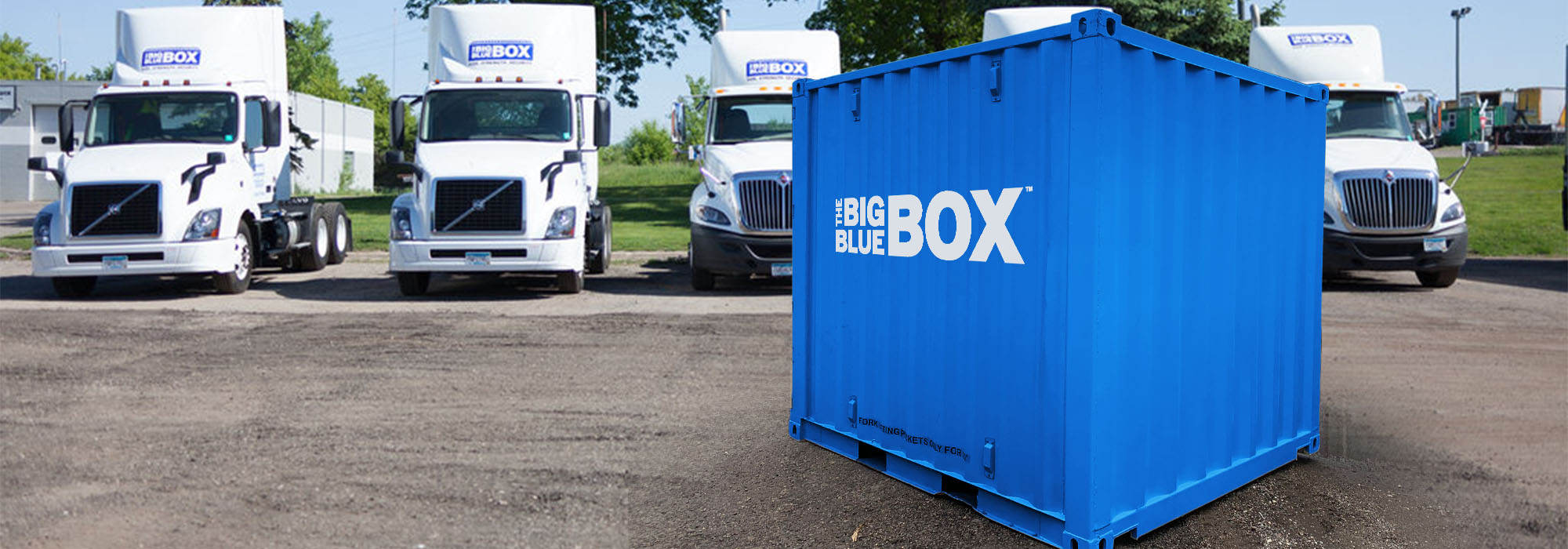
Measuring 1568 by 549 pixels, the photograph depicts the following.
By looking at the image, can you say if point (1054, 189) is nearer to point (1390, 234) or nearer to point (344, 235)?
point (1390, 234)

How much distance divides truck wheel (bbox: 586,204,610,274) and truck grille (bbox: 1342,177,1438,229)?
33.1 ft

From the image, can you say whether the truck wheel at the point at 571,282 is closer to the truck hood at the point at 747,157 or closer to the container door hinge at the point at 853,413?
the truck hood at the point at 747,157

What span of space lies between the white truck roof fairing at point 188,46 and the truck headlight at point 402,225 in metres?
3.95

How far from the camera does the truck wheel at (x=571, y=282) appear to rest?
15.7m

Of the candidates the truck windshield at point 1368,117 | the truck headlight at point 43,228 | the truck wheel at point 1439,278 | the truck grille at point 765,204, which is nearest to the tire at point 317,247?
the truck headlight at point 43,228

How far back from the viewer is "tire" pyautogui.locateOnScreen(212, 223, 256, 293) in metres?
15.9

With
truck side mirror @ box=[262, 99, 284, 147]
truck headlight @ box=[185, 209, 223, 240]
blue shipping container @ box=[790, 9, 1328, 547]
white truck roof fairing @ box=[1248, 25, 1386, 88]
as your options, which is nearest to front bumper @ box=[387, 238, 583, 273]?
truck headlight @ box=[185, 209, 223, 240]

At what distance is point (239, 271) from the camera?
16.2 m

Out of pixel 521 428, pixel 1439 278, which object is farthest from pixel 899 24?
pixel 521 428

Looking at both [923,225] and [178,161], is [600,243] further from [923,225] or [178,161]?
[923,225]

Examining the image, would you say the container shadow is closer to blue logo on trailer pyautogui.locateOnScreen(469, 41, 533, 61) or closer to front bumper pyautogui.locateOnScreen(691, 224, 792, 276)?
front bumper pyautogui.locateOnScreen(691, 224, 792, 276)

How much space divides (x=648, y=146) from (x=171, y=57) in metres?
66.7

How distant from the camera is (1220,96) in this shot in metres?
5.54

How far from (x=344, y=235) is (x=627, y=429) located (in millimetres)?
15720
